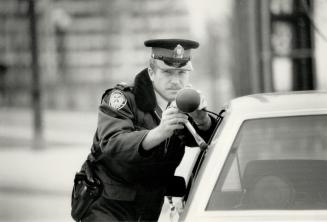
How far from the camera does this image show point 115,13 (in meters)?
24.7

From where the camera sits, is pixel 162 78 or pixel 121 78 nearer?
pixel 162 78

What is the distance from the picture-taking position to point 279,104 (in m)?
2.76

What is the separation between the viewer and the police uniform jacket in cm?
300

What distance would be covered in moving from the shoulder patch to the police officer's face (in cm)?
18

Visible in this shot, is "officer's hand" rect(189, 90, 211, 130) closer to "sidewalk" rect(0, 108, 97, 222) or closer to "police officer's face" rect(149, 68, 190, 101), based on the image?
"police officer's face" rect(149, 68, 190, 101)

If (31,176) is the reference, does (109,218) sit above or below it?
above

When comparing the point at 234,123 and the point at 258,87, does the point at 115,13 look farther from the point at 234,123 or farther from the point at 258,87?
the point at 234,123

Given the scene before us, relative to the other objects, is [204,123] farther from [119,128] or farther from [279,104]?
[279,104]

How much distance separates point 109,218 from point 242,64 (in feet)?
21.0

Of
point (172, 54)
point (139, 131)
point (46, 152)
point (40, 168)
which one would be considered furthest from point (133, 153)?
point (46, 152)

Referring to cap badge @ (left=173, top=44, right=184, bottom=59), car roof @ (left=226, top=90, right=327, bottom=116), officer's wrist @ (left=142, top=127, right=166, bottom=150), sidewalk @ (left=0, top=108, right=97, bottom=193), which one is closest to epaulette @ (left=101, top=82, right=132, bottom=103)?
cap badge @ (left=173, top=44, right=184, bottom=59)

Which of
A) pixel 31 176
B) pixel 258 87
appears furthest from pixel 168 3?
pixel 258 87

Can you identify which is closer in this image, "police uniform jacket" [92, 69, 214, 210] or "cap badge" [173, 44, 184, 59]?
"police uniform jacket" [92, 69, 214, 210]

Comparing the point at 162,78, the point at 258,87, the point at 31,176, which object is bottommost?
the point at 31,176
